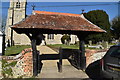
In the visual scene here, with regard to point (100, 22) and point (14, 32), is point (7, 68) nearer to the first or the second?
point (100, 22)

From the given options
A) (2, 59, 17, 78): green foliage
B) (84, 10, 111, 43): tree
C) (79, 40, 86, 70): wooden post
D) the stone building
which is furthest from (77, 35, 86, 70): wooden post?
the stone building

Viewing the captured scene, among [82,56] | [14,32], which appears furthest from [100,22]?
[82,56]

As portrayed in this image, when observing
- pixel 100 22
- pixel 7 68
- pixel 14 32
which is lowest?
pixel 7 68

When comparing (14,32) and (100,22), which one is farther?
(14,32)

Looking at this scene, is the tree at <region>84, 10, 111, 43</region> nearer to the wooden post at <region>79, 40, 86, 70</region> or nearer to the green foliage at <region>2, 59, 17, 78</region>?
the wooden post at <region>79, 40, 86, 70</region>

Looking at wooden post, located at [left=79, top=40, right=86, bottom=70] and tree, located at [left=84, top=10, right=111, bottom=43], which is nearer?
wooden post, located at [left=79, top=40, right=86, bottom=70]

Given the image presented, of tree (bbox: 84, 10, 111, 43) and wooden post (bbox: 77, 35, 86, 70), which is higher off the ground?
tree (bbox: 84, 10, 111, 43)

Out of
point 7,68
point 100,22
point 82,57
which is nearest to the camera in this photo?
point 7,68

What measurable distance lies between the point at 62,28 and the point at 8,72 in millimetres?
3641

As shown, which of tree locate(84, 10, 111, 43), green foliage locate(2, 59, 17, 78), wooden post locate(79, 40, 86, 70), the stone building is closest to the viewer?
green foliage locate(2, 59, 17, 78)

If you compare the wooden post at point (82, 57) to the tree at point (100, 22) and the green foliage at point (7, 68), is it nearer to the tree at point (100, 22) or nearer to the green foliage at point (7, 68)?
the green foliage at point (7, 68)

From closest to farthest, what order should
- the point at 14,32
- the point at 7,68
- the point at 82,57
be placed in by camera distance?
the point at 7,68 → the point at 82,57 → the point at 14,32

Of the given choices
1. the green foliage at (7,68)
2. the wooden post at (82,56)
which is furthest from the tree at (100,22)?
the green foliage at (7,68)

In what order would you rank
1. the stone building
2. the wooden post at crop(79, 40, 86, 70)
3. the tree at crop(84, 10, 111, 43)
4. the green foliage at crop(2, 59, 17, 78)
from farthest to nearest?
the stone building, the tree at crop(84, 10, 111, 43), the wooden post at crop(79, 40, 86, 70), the green foliage at crop(2, 59, 17, 78)
